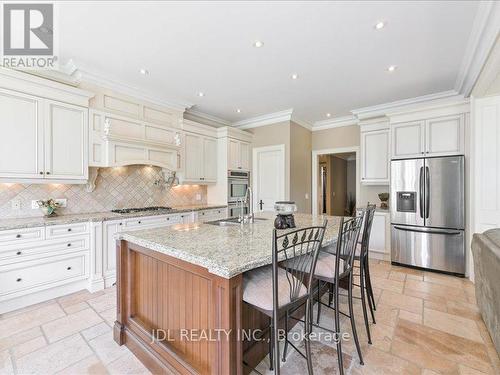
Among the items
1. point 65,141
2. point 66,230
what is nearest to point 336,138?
point 65,141

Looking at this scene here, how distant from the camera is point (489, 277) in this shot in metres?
1.97

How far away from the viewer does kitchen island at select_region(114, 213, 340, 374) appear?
51.9 inches

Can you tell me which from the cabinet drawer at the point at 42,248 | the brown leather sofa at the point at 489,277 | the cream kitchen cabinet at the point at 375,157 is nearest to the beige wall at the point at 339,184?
the cream kitchen cabinet at the point at 375,157

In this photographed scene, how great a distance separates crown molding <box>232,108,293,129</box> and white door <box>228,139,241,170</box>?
0.67m

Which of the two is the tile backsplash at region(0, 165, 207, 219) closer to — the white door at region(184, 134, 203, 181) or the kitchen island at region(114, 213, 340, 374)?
the white door at region(184, 134, 203, 181)

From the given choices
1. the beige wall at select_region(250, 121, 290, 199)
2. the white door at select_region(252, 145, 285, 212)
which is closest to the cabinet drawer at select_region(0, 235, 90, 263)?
the white door at select_region(252, 145, 285, 212)

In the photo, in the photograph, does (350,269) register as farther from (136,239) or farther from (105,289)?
(105,289)

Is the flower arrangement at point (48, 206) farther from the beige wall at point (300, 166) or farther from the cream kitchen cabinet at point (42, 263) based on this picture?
the beige wall at point (300, 166)

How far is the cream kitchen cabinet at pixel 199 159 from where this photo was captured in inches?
179

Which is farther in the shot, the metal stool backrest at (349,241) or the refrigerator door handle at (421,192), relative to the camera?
the refrigerator door handle at (421,192)

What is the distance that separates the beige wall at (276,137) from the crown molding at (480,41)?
2743 mm

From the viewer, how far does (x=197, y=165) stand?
4715mm

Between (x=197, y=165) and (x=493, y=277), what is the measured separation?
4.17m

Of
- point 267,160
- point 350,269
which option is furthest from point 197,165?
point 350,269
